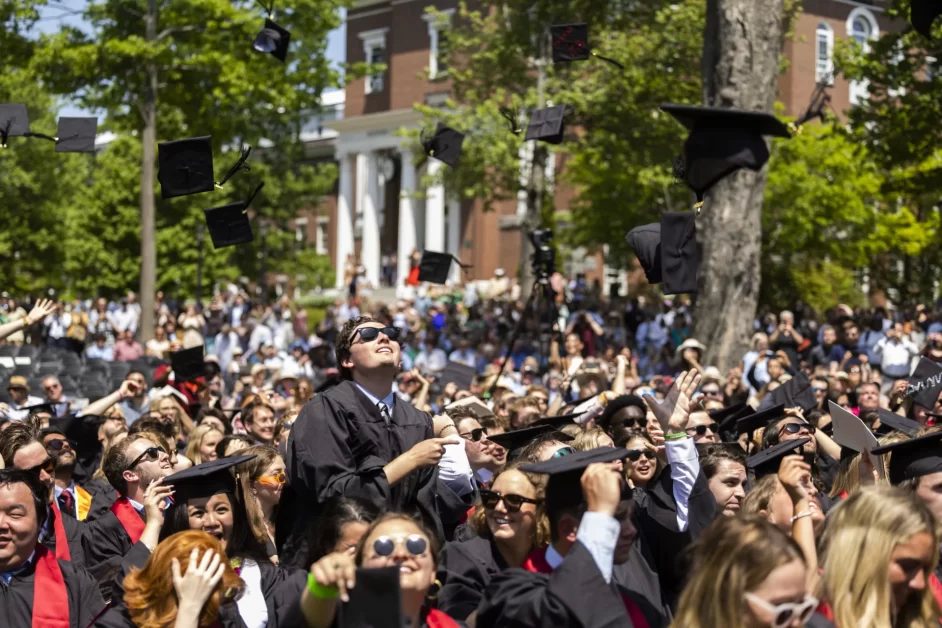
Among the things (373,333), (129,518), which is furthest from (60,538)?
(373,333)

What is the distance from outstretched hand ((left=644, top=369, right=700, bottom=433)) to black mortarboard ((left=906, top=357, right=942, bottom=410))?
3496mm

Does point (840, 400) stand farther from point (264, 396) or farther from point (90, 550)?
point (90, 550)

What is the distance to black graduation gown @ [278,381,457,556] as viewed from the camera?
6.19 meters

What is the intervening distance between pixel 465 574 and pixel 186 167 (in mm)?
5723

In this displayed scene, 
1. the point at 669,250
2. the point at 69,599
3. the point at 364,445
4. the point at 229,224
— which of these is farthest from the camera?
the point at 229,224

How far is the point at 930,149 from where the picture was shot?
21.8 meters

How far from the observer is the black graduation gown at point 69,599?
5.49m

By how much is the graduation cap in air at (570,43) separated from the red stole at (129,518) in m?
6.63

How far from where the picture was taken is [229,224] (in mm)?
11461

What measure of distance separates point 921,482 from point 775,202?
107 feet

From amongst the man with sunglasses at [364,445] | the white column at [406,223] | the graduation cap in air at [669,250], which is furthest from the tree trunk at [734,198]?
the white column at [406,223]

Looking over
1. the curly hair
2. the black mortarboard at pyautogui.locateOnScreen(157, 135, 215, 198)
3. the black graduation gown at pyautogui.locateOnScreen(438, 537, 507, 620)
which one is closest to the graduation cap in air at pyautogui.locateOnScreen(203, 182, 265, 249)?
the black mortarboard at pyautogui.locateOnScreen(157, 135, 215, 198)

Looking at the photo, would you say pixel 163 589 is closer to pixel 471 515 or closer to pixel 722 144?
pixel 471 515


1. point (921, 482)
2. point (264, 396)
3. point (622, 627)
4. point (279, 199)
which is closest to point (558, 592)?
point (622, 627)
